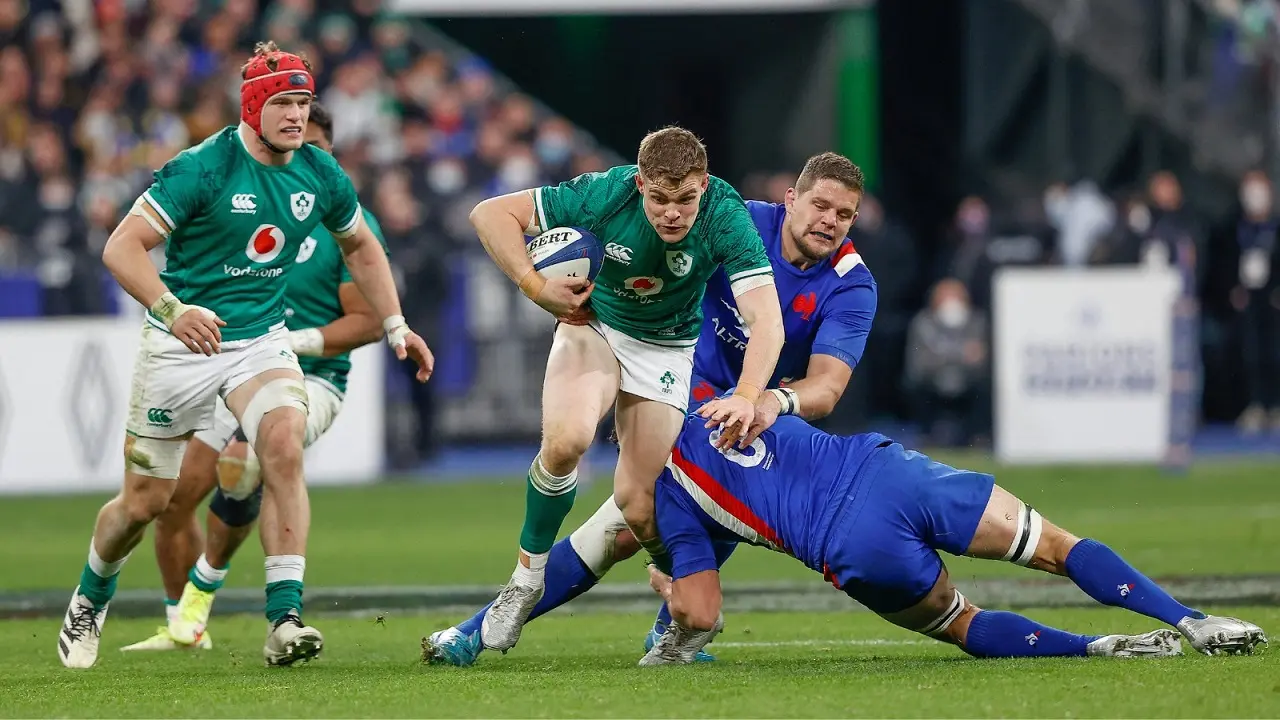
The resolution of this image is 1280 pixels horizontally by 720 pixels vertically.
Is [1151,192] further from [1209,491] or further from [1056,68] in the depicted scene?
[1209,491]

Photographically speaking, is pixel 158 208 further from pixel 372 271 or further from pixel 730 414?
pixel 730 414

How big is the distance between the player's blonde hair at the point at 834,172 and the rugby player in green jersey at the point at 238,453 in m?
1.91

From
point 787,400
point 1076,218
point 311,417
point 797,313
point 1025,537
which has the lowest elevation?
point 1025,537

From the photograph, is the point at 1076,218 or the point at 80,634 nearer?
the point at 80,634

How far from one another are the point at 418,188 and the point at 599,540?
12139 mm

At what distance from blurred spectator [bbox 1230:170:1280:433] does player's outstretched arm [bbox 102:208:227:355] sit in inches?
556

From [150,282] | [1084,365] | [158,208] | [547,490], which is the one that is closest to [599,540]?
[547,490]

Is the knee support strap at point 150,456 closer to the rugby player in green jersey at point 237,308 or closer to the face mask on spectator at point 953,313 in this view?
the rugby player in green jersey at point 237,308

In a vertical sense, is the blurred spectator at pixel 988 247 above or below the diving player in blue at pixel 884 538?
above

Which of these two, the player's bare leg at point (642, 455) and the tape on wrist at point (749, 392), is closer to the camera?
the tape on wrist at point (749, 392)

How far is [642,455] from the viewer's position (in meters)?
6.89

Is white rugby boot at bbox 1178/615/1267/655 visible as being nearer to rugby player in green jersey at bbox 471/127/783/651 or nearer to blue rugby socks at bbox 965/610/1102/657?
blue rugby socks at bbox 965/610/1102/657

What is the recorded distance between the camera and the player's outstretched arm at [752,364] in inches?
249

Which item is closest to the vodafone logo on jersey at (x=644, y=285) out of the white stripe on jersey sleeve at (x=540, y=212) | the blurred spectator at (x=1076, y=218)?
the white stripe on jersey sleeve at (x=540, y=212)
